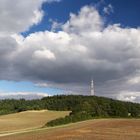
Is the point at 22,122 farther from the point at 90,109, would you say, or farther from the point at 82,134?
the point at 82,134

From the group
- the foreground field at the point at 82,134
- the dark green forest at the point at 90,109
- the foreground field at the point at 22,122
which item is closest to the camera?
the foreground field at the point at 82,134

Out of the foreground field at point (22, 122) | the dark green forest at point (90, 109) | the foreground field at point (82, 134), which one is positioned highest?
the dark green forest at point (90, 109)

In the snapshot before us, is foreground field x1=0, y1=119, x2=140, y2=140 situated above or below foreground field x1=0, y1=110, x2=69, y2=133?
below

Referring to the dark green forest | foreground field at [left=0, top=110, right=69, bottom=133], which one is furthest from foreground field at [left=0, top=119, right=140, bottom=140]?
the dark green forest

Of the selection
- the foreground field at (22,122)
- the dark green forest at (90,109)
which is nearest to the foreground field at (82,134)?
the foreground field at (22,122)

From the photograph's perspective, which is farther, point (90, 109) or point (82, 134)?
point (90, 109)

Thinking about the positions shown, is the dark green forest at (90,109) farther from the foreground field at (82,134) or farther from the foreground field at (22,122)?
the foreground field at (82,134)

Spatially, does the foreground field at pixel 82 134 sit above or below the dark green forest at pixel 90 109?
below

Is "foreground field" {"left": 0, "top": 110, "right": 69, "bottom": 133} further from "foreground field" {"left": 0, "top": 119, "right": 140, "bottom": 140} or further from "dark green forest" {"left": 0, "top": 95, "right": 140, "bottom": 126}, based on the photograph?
"foreground field" {"left": 0, "top": 119, "right": 140, "bottom": 140}

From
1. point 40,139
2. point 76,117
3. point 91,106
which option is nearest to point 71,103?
point 91,106

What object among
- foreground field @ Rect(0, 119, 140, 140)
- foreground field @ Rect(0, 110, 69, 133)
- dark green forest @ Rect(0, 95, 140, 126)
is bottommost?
foreground field @ Rect(0, 119, 140, 140)

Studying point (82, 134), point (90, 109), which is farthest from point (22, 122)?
point (82, 134)

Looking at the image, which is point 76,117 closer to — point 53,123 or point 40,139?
point 53,123

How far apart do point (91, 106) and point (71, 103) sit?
61.1 meters
